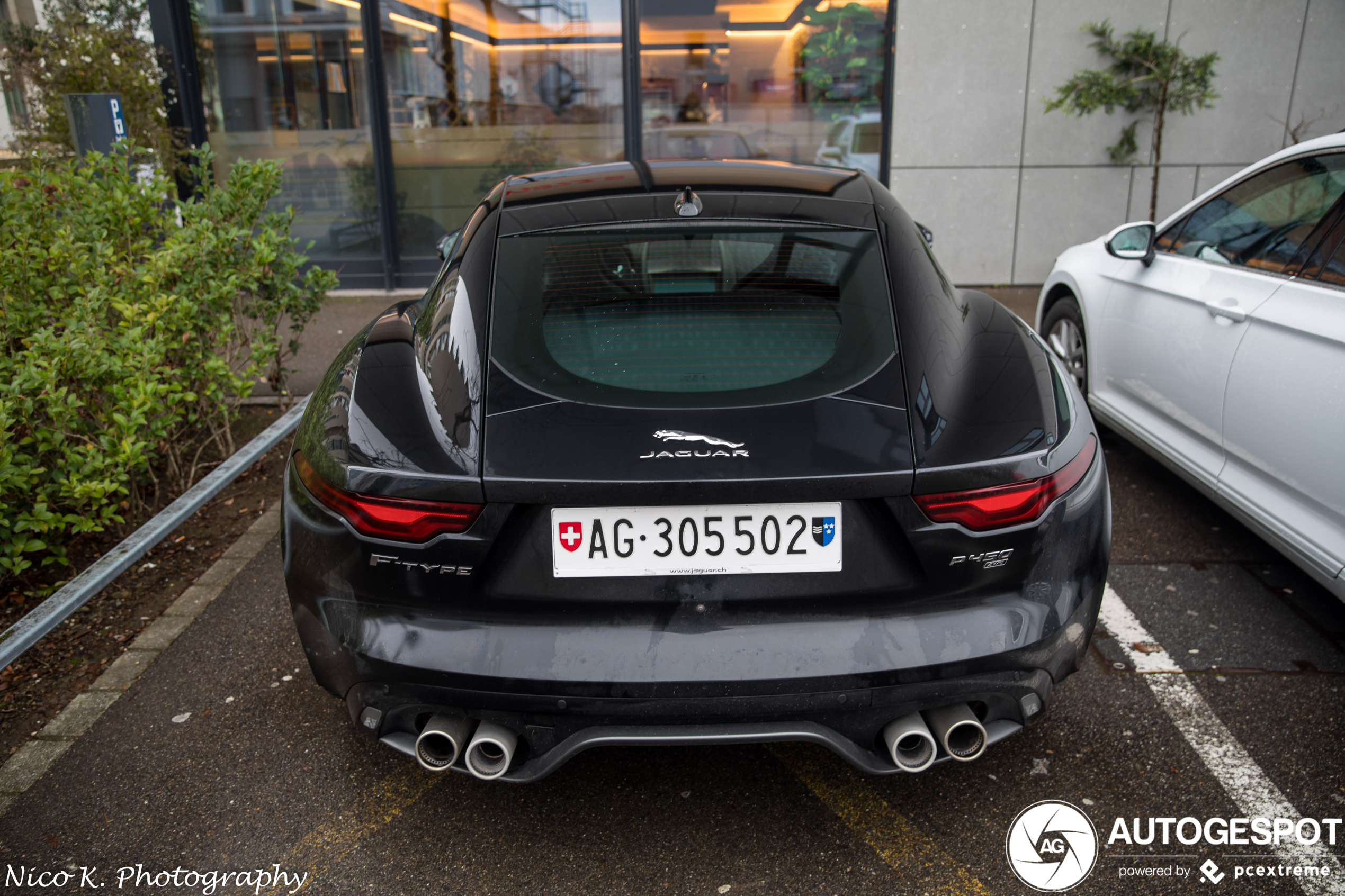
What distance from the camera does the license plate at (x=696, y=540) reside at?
6.30 feet

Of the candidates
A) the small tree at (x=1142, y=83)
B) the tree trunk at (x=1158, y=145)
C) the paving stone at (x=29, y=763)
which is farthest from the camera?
the tree trunk at (x=1158, y=145)

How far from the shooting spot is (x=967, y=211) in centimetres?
916

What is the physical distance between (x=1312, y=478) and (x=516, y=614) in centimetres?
249

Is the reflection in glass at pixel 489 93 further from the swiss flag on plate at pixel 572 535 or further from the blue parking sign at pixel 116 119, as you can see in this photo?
the swiss flag on plate at pixel 572 535

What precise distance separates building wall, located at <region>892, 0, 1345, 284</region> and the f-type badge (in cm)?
768

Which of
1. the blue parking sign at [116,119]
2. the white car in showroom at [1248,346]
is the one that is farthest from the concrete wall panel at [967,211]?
the blue parking sign at [116,119]

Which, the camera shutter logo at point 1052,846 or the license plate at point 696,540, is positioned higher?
the license plate at point 696,540

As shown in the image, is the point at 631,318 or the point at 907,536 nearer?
the point at 907,536

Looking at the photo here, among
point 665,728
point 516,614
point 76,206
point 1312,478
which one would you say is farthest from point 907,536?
point 76,206

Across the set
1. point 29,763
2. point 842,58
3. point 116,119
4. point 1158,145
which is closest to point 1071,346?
point 1158,145

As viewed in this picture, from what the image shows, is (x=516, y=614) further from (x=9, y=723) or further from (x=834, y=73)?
(x=834, y=73)

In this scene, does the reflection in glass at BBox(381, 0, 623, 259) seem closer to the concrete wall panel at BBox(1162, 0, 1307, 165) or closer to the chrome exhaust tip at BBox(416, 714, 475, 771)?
the concrete wall panel at BBox(1162, 0, 1307, 165)

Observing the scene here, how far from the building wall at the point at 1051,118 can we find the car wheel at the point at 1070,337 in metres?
4.15

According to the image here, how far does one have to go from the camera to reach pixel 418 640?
1.97m
